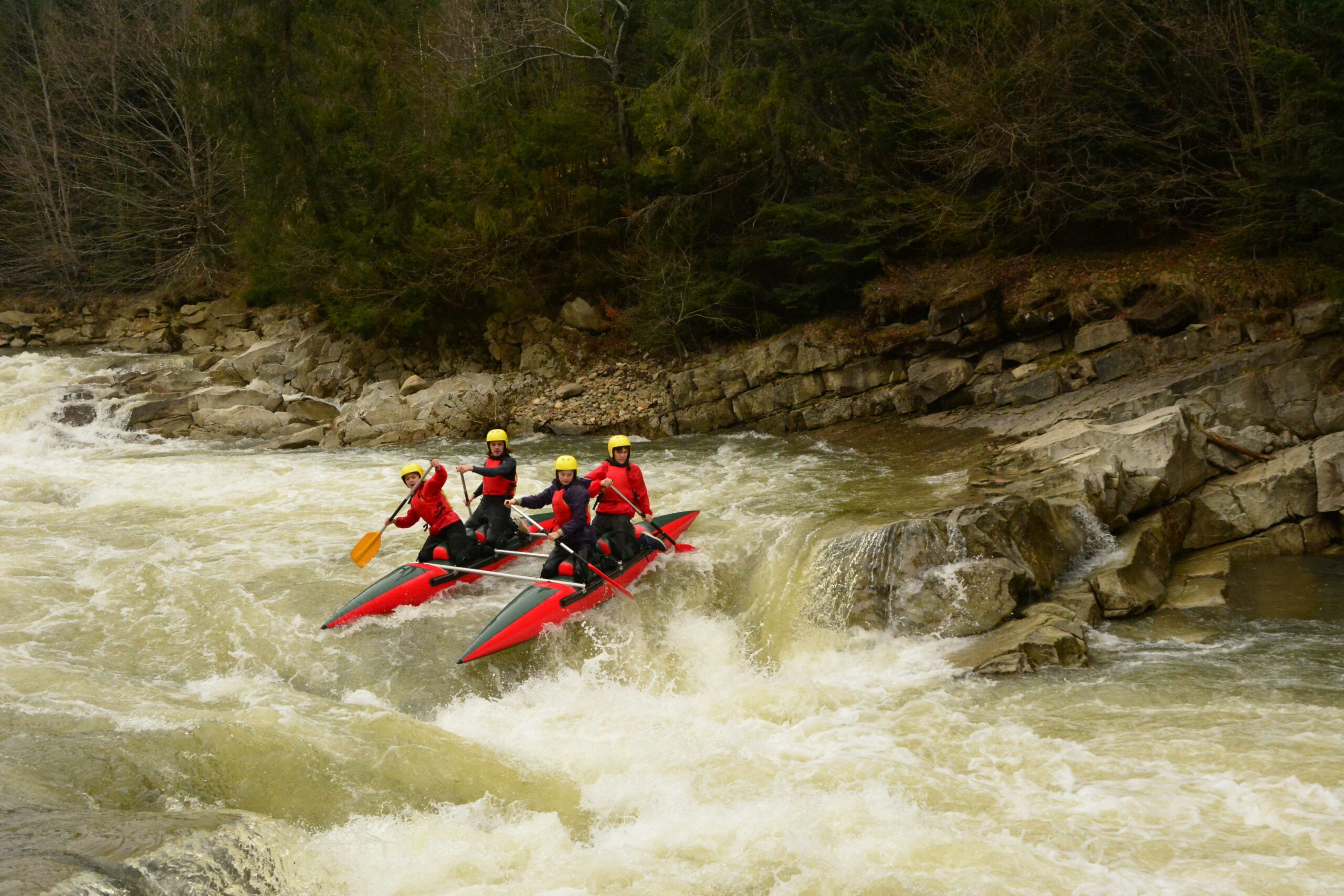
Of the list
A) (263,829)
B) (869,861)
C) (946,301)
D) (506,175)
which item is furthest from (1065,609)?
(506,175)

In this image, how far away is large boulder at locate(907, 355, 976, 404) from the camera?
14.5 m

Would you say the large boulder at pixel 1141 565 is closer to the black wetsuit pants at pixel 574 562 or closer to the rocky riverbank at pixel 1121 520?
the rocky riverbank at pixel 1121 520

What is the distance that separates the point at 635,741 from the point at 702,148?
41.1ft

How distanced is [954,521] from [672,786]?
3.80 metres

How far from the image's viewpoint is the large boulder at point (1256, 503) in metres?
9.34

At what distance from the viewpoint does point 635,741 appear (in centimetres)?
673

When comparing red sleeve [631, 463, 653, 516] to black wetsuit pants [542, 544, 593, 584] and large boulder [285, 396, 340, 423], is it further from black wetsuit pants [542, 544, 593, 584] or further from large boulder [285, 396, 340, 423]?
large boulder [285, 396, 340, 423]

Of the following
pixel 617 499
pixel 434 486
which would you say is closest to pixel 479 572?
pixel 434 486

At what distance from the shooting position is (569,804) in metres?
5.84

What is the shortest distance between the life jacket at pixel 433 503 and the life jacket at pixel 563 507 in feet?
3.19

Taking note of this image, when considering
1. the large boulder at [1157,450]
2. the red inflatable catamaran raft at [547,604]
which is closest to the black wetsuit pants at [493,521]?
the red inflatable catamaran raft at [547,604]

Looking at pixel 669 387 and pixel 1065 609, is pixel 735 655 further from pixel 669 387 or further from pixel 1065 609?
pixel 669 387

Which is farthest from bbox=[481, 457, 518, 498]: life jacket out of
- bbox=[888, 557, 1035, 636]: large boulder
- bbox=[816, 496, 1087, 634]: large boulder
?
bbox=[888, 557, 1035, 636]: large boulder

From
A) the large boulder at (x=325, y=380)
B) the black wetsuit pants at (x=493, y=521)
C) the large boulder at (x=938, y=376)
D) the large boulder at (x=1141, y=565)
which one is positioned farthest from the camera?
the large boulder at (x=325, y=380)
